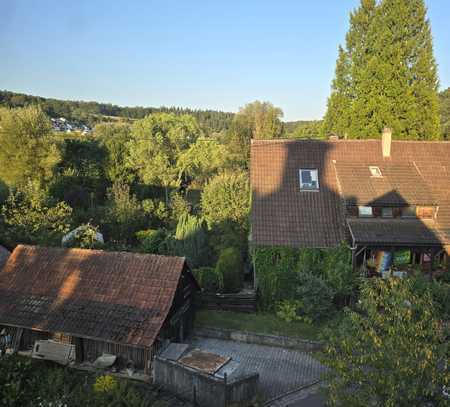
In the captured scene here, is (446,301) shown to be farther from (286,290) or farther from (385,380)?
(385,380)

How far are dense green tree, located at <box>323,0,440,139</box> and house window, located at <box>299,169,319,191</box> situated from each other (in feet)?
32.5

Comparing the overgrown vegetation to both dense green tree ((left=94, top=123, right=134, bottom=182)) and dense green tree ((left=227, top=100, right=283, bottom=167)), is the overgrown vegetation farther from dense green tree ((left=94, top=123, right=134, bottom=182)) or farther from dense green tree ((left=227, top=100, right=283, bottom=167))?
dense green tree ((left=227, top=100, right=283, bottom=167))

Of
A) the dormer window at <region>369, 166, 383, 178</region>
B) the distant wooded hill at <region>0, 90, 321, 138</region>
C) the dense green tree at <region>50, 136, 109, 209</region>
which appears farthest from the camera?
the distant wooded hill at <region>0, 90, 321, 138</region>

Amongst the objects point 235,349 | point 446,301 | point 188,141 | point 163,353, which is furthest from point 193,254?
point 188,141

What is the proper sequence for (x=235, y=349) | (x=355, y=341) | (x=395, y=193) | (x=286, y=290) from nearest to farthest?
(x=355, y=341) < (x=235, y=349) < (x=286, y=290) < (x=395, y=193)

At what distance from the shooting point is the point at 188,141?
4875 centimetres

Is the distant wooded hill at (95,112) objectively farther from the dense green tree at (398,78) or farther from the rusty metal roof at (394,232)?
the rusty metal roof at (394,232)

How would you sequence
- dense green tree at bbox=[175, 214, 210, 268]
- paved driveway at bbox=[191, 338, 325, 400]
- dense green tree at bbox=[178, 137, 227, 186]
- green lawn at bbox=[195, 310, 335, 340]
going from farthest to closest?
dense green tree at bbox=[178, 137, 227, 186]
dense green tree at bbox=[175, 214, 210, 268]
green lawn at bbox=[195, 310, 335, 340]
paved driveway at bbox=[191, 338, 325, 400]

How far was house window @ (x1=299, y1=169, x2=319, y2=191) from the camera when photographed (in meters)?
22.5

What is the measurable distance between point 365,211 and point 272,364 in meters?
9.53

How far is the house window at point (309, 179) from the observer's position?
22.5 m

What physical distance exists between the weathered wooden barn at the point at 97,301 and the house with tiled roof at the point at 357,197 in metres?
6.07

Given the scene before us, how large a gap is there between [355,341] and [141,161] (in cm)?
3760

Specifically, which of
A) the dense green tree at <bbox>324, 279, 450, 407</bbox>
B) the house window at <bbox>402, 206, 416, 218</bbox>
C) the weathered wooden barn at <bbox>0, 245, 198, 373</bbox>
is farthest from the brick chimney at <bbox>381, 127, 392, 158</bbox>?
the dense green tree at <bbox>324, 279, 450, 407</bbox>
